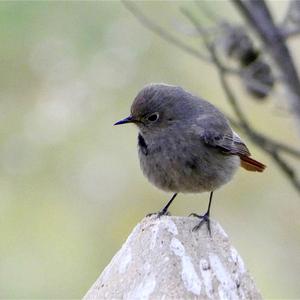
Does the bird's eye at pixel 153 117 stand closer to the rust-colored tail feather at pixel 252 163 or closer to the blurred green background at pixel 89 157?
the rust-colored tail feather at pixel 252 163

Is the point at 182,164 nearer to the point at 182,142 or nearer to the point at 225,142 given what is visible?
the point at 182,142

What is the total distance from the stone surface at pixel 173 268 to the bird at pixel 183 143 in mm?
1209

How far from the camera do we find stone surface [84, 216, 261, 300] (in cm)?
346

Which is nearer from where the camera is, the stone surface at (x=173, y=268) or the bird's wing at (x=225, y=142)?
the stone surface at (x=173, y=268)

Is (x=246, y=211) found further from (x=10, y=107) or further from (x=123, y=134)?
(x=10, y=107)

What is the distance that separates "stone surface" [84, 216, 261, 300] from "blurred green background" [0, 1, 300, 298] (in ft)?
18.4

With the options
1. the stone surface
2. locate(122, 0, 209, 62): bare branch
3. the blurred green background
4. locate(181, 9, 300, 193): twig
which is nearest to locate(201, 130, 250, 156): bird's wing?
locate(181, 9, 300, 193): twig

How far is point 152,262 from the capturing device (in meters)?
3.54

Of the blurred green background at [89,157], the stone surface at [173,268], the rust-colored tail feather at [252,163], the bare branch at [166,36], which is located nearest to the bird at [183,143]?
the rust-colored tail feather at [252,163]

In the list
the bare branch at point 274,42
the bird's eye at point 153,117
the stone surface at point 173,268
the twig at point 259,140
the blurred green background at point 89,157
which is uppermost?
the blurred green background at point 89,157

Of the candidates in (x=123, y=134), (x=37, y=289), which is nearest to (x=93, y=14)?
(x=123, y=134)

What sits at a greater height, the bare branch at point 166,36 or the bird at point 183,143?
the bare branch at point 166,36

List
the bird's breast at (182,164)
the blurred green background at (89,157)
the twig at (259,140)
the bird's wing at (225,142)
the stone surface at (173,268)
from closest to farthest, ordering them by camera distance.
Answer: the stone surface at (173,268)
the twig at (259,140)
the bird's breast at (182,164)
the bird's wing at (225,142)
the blurred green background at (89,157)

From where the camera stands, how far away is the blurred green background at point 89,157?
32.3 ft
